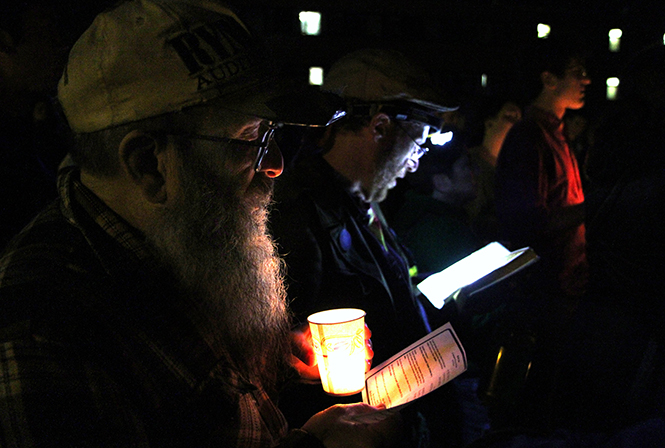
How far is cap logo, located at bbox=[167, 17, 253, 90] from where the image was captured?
1.28 metres

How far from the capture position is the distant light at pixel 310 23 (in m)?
17.2

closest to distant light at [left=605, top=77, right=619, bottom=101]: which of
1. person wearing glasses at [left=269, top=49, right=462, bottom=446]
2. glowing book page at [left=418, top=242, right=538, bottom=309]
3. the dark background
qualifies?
the dark background

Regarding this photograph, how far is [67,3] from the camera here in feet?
9.52

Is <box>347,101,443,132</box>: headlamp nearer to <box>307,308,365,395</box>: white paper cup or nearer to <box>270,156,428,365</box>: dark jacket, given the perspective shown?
<box>270,156,428,365</box>: dark jacket

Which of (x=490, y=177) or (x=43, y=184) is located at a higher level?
(x=43, y=184)

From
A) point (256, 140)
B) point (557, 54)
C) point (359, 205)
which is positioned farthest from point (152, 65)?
point (557, 54)

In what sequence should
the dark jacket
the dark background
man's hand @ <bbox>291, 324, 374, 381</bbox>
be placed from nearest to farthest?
1. man's hand @ <bbox>291, 324, 374, 381</bbox>
2. the dark jacket
3. the dark background

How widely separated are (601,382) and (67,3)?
3852 millimetres

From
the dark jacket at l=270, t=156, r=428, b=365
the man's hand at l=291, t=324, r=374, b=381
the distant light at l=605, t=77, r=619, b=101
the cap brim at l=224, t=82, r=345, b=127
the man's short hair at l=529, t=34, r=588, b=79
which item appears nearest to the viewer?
the cap brim at l=224, t=82, r=345, b=127

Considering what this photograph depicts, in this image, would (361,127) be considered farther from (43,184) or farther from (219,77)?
(43,184)

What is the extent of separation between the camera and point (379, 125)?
254 cm

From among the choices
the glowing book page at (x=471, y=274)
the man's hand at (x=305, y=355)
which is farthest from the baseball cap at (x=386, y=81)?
the man's hand at (x=305, y=355)

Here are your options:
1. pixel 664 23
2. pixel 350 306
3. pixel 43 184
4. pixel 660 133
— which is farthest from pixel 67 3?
pixel 664 23

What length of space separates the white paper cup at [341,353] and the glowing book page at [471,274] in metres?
0.95
